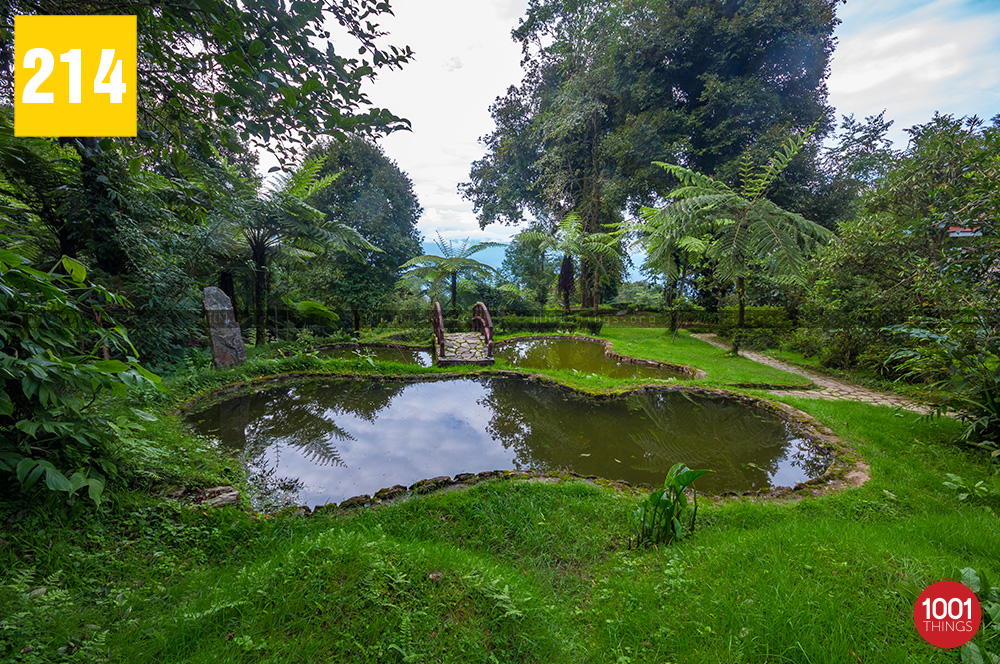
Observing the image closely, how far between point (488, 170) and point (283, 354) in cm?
1613

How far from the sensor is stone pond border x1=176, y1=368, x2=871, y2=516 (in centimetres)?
292

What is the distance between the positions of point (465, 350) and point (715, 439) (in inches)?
223

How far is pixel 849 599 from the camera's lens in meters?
1.57

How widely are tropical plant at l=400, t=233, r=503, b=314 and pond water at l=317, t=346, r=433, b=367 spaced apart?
9.42 feet

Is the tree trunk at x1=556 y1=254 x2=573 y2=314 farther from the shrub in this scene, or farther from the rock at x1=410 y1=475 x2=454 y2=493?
the rock at x1=410 y1=475 x2=454 y2=493

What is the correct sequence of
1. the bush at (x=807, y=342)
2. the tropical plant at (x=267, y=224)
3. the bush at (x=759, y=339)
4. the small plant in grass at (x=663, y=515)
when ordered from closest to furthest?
the small plant in grass at (x=663, y=515) < the bush at (x=807, y=342) < the tropical plant at (x=267, y=224) < the bush at (x=759, y=339)

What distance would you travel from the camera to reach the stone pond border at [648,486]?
2915 mm

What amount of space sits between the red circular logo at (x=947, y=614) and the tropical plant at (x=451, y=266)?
11155mm

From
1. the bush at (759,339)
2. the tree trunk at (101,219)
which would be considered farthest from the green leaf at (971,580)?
the bush at (759,339)

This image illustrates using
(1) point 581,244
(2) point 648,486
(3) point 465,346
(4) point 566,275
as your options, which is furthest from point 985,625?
(4) point 566,275

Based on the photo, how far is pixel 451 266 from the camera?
1224 cm

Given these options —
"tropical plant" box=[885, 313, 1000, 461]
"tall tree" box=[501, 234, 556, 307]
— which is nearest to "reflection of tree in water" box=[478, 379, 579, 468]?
"tropical plant" box=[885, 313, 1000, 461]

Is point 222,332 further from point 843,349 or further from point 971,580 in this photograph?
→ point 843,349

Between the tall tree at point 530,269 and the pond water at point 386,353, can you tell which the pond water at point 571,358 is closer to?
the pond water at point 386,353
